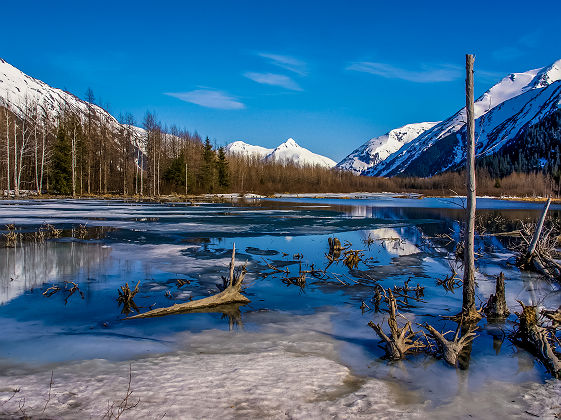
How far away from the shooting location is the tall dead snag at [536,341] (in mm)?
5535

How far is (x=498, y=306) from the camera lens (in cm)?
817

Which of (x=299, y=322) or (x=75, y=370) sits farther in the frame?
(x=299, y=322)

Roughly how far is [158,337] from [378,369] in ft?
11.6

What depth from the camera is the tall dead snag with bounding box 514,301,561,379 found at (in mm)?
5535

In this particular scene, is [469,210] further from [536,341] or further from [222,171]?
[222,171]

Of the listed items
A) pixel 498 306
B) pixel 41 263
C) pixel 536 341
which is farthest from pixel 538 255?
pixel 41 263

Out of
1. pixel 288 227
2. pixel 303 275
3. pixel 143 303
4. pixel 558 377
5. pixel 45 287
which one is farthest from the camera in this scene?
pixel 288 227

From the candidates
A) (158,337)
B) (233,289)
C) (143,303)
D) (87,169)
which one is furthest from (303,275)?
(87,169)

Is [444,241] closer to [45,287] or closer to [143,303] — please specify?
[143,303]

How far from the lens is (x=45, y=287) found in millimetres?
9344

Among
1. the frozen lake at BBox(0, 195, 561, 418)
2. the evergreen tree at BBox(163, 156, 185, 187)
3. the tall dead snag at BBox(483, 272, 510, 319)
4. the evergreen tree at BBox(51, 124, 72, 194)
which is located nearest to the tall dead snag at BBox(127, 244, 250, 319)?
the frozen lake at BBox(0, 195, 561, 418)

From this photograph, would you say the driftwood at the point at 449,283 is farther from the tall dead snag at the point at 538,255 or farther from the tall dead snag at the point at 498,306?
the tall dead snag at the point at 538,255

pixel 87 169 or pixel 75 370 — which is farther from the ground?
pixel 87 169

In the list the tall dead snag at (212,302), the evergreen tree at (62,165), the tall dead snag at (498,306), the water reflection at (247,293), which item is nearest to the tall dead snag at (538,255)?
the water reflection at (247,293)
